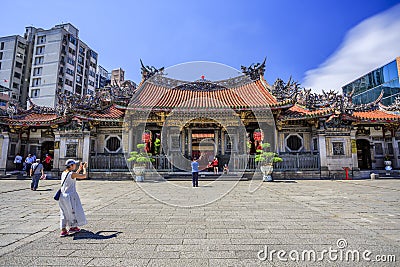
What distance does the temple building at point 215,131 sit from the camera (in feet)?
50.3

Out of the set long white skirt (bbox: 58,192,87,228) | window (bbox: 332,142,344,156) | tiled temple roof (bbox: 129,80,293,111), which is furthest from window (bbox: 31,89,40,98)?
window (bbox: 332,142,344,156)

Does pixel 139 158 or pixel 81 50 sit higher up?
pixel 81 50

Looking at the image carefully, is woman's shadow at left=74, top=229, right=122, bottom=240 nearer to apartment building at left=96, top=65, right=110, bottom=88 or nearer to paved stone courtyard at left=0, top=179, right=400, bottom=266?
paved stone courtyard at left=0, top=179, right=400, bottom=266

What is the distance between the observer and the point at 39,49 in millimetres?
44625

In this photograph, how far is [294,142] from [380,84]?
81.5ft

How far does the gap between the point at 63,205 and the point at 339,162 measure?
53.2 feet

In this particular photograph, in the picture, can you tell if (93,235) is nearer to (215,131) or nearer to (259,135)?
(259,135)

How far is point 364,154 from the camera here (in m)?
17.9

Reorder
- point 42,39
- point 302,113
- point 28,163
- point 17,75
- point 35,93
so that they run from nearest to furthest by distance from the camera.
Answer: point 302,113 < point 28,163 < point 35,93 < point 17,75 < point 42,39

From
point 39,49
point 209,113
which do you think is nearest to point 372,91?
point 209,113

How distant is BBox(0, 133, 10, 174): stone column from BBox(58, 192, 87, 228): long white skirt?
55.8 feet

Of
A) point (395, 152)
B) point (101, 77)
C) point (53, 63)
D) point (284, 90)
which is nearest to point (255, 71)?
point (284, 90)

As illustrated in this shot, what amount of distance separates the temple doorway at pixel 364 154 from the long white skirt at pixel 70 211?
65.3 ft

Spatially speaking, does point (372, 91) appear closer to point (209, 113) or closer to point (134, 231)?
point (209, 113)
